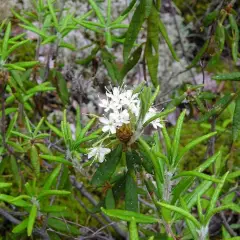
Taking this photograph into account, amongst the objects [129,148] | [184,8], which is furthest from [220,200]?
[184,8]

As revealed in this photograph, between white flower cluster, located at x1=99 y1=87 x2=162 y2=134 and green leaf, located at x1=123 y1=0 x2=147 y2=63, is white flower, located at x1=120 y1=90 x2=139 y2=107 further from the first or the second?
green leaf, located at x1=123 y1=0 x2=147 y2=63

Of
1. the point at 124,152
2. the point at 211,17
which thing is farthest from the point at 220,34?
the point at 124,152

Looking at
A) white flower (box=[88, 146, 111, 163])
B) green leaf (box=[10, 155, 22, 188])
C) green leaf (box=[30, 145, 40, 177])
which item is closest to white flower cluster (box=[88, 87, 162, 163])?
white flower (box=[88, 146, 111, 163])

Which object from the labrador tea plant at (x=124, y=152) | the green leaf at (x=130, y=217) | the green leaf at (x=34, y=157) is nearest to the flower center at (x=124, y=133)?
the labrador tea plant at (x=124, y=152)

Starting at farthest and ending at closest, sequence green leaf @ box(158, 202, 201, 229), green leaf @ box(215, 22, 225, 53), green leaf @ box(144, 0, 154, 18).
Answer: green leaf @ box(215, 22, 225, 53)
green leaf @ box(144, 0, 154, 18)
green leaf @ box(158, 202, 201, 229)

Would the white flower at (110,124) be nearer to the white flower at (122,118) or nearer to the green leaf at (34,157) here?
the white flower at (122,118)

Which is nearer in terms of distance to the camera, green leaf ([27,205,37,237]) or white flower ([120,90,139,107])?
white flower ([120,90,139,107])

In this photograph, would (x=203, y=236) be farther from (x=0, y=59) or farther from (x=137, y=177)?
(x=0, y=59)
